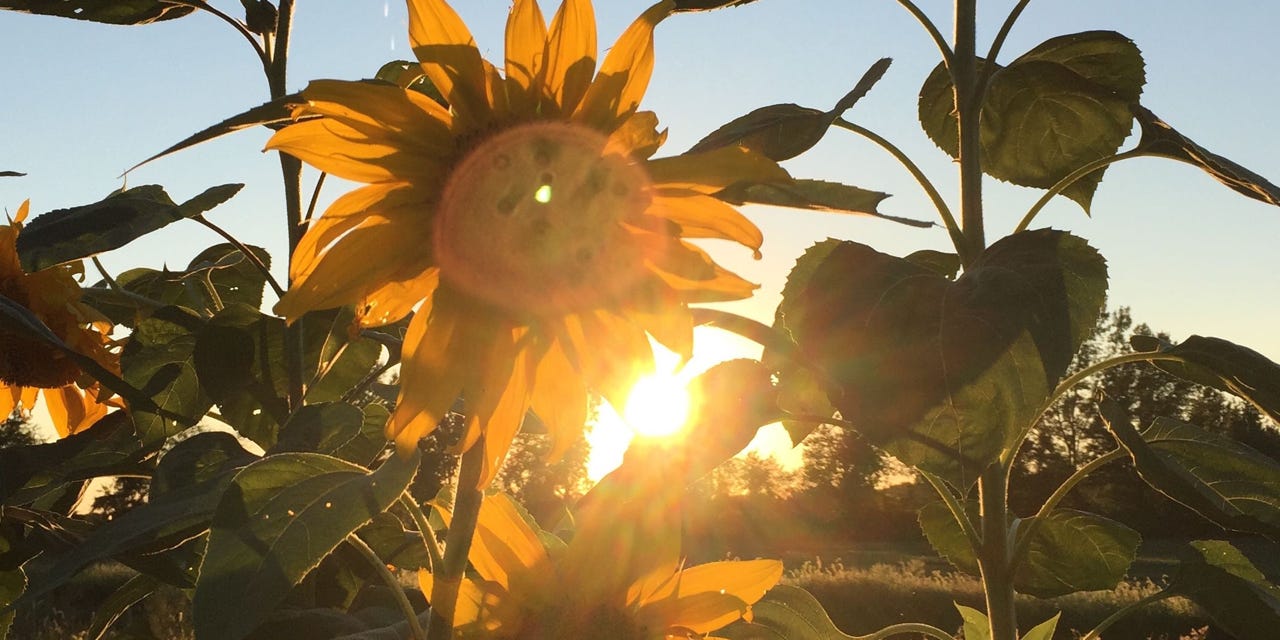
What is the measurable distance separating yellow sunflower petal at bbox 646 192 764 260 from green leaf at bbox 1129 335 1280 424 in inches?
21.5

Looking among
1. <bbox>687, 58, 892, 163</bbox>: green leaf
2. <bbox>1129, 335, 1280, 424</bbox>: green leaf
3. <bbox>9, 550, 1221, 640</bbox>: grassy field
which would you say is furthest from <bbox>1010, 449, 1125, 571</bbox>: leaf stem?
<bbox>9, 550, 1221, 640</bbox>: grassy field

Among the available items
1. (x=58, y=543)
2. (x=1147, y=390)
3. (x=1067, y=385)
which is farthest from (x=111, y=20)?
(x=1147, y=390)

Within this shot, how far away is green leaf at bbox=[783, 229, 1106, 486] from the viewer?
72cm

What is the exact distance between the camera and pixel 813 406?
117cm

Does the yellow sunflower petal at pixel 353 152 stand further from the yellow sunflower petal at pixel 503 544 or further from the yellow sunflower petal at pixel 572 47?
the yellow sunflower petal at pixel 503 544

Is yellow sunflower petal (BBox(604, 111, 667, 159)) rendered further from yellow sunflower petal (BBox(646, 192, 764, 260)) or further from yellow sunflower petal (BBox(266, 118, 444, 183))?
yellow sunflower petal (BBox(266, 118, 444, 183))

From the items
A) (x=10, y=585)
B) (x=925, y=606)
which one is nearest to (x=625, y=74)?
(x=10, y=585)

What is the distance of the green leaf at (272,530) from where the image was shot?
1.81 feet

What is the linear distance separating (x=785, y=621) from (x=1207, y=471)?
0.58 metres

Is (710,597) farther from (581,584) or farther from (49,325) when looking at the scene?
(49,325)

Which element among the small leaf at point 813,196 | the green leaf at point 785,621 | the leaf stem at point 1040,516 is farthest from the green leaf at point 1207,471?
the small leaf at point 813,196

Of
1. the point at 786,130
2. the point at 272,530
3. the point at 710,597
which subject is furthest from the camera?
the point at 786,130

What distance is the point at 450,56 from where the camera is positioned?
2.40 feet

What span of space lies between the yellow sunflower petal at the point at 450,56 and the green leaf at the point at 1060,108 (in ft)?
2.31
